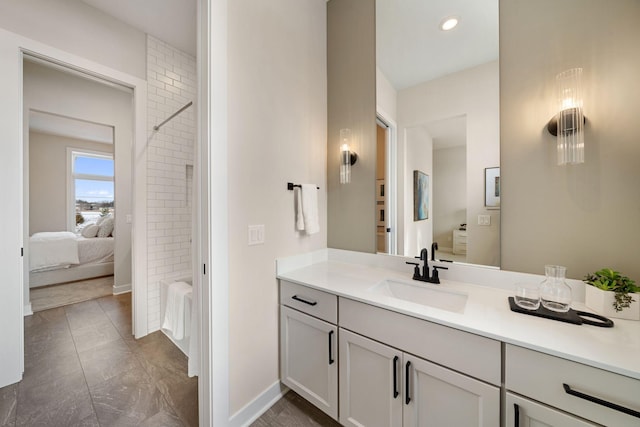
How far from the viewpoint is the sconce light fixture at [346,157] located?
1874 mm

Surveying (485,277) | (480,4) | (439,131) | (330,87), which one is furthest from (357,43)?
(485,277)

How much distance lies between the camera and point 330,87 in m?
2.01

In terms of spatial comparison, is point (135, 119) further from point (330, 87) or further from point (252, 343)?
point (252, 343)

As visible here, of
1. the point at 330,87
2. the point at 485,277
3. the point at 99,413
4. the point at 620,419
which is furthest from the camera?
the point at 330,87

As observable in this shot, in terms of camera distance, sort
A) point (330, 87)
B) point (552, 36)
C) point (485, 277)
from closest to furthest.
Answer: point (552, 36) → point (485, 277) → point (330, 87)

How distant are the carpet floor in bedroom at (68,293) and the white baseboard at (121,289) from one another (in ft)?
0.39

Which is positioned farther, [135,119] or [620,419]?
[135,119]

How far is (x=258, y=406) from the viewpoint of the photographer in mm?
1471

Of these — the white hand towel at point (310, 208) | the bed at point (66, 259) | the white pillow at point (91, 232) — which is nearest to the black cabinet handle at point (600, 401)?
the white hand towel at point (310, 208)

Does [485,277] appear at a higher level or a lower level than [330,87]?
lower

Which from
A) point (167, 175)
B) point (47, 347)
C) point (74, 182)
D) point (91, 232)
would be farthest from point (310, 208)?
point (74, 182)

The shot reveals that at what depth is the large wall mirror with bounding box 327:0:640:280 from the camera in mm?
1062

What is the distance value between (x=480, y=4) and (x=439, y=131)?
2.32ft

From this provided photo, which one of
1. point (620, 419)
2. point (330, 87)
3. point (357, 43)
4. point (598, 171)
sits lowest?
point (620, 419)
